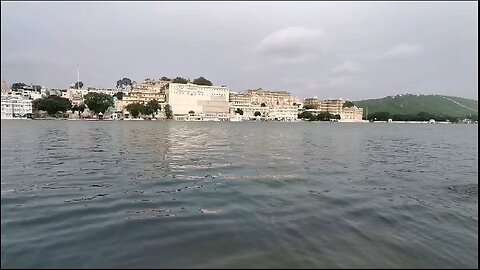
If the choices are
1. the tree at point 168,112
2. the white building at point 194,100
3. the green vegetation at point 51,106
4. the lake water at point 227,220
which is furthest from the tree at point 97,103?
the lake water at point 227,220

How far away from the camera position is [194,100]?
189 metres

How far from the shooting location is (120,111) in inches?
6890

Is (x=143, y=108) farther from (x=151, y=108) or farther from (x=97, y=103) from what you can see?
(x=97, y=103)

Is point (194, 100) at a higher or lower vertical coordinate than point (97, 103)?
higher

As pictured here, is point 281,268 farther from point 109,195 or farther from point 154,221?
point 109,195

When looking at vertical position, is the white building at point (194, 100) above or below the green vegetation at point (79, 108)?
above

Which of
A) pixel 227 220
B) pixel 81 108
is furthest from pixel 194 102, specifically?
pixel 227 220

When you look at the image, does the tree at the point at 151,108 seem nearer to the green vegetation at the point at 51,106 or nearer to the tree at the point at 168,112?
the tree at the point at 168,112

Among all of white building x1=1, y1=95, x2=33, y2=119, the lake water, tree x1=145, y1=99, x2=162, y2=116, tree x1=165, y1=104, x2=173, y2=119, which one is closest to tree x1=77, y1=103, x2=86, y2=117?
tree x1=145, y1=99, x2=162, y2=116

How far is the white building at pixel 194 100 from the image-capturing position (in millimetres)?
183375

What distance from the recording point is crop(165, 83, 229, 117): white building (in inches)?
7219

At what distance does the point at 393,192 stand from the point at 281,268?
8876 mm

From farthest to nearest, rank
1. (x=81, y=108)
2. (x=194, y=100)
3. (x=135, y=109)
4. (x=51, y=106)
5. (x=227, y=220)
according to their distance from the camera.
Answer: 1. (x=194, y=100)
2. (x=135, y=109)
3. (x=81, y=108)
4. (x=51, y=106)
5. (x=227, y=220)

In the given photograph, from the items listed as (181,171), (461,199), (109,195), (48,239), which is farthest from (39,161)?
(461,199)
